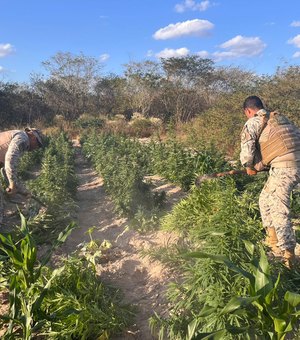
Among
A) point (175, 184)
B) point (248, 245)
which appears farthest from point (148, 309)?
point (175, 184)

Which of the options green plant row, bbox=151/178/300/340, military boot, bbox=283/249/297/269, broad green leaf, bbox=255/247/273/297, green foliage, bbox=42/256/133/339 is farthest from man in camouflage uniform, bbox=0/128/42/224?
broad green leaf, bbox=255/247/273/297

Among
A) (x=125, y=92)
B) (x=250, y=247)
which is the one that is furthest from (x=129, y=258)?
(x=125, y=92)

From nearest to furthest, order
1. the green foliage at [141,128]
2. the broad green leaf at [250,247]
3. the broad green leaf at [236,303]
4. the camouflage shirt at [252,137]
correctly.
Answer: the broad green leaf at [236,303] → the broad green leaf at [250,247] → the camouflage shirt at [252,137] → the green foliage at [141,128]

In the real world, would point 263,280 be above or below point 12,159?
below

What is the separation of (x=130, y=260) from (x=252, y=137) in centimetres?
199

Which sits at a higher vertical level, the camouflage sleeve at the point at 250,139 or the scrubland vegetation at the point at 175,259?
the camouflage sleeve at the point at 250,139

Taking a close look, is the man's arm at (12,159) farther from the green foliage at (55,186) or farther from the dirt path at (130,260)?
the dirt path at (130,260)

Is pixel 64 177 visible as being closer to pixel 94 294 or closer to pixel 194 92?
pixel 94 294

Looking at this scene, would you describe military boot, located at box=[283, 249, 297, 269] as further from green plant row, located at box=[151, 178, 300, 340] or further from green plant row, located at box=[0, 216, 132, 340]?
green plant row, located at box=[0, 216, 132, 340]

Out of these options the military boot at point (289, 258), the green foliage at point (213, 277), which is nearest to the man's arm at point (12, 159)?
the green foliage at point (213, 277)

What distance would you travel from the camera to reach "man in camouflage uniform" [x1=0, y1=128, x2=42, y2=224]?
5.30 m

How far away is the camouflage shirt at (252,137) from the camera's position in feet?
13.7

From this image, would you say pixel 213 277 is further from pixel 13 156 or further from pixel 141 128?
pixel 141 128

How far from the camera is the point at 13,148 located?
17.4ft
